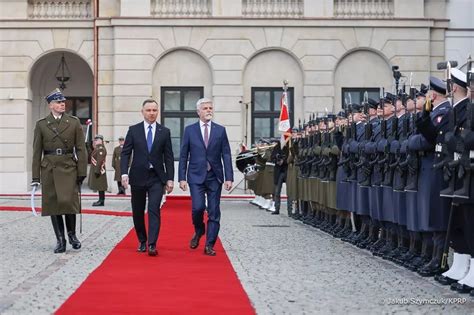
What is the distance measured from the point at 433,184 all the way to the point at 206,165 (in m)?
3.97

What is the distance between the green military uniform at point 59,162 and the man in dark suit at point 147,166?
660 mm

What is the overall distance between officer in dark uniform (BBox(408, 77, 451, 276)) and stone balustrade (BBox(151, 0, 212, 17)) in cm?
2653

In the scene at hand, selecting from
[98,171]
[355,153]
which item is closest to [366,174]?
[355,153]

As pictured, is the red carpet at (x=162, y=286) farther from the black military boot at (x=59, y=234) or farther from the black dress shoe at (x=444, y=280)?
the black dress shoe at (x=444, y=280)

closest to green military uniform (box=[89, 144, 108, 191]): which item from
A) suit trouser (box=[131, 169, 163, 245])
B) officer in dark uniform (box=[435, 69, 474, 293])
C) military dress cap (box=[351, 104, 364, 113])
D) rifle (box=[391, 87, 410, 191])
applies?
military dress cap (box=[351, 104, 364, 113])

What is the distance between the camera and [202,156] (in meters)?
14.3

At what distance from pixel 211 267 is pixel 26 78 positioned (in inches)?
1065

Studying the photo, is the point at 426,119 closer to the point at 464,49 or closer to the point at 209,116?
the point at 209,116

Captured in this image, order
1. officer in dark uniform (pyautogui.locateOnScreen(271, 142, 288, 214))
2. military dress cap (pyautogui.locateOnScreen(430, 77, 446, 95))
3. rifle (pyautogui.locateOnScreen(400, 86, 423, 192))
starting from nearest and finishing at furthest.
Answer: military dress cap (pyautogui.locateOnScreen(430, 77, 446, 95)) < rifle (pyautogui.locateOnScreen(400, 86, 423, 192)) < officer in dark uniform (pyautogui.locateOnScreen(271, 142, 288, 214))

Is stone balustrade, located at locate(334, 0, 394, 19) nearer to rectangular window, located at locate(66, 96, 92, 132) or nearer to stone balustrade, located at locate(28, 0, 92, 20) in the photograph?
stone balustrade, located at locate(28, 0, 92, 20)

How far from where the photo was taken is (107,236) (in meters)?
17.1

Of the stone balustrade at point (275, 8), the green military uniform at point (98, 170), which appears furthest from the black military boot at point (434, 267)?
the stone balustrade at point (275, 8)

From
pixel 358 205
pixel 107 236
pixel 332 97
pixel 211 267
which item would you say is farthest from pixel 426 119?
pixel 332 97

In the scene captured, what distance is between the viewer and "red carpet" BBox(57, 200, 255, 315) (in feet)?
28.5
